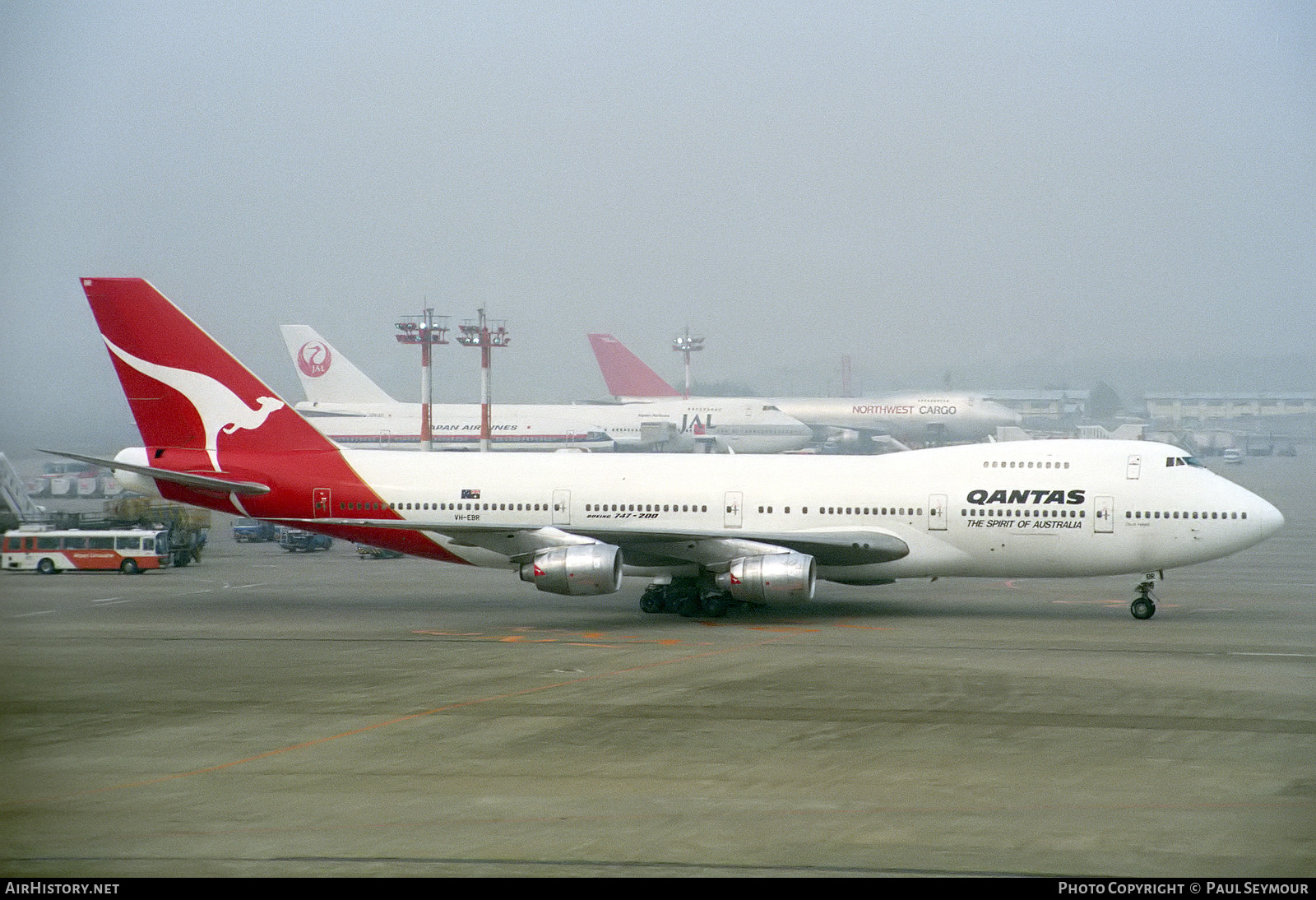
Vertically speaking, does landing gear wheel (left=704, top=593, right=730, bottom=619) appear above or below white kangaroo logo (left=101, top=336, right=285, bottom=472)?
below

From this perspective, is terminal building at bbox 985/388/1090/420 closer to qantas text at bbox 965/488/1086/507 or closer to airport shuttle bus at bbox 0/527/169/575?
qantas text at bbox 965/488/1086/507

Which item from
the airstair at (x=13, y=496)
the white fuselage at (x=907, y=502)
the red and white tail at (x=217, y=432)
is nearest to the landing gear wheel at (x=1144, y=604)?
the white fuselage at (x=907, y=502)

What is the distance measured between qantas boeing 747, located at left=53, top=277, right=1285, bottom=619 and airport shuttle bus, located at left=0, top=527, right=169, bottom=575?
938 centimetres

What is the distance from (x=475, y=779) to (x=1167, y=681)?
11.8m

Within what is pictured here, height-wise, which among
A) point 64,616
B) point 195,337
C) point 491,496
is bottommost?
point 64,616

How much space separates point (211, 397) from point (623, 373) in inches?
2894

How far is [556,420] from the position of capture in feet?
281

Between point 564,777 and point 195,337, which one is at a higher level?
point 195,337

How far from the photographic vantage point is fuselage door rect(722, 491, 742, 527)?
28906 millimetres

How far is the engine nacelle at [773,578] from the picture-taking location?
86.3 ft

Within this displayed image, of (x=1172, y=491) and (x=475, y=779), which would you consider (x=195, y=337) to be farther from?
(x=1172, y=491)

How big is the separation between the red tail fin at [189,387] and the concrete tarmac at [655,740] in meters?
3.98

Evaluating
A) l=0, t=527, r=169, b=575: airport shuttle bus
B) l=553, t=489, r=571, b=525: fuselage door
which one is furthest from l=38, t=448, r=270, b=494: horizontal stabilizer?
l=0, t=527, r=169, b=575: airport shuttle bus
